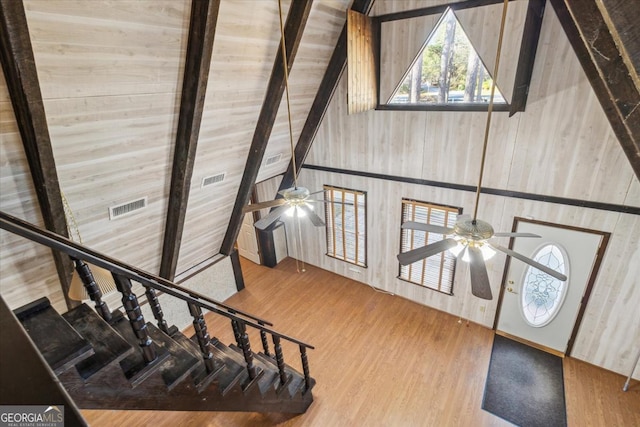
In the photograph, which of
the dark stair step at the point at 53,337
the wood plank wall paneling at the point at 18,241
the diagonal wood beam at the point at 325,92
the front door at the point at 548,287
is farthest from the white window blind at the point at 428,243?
the wood plank wall paneling at the point at 18,241

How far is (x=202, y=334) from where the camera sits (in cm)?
229

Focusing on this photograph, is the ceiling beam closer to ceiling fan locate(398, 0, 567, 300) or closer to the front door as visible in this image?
ceiling fan locate(398, 0, 567, 300)

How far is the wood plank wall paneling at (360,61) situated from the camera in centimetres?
407

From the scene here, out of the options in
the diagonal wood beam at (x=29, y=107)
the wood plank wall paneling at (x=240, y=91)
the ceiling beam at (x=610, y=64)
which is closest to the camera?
the ceiling beam at (x=610, y=64)

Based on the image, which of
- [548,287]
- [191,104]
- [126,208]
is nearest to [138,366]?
[126,208]

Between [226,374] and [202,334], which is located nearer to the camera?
[202,334]

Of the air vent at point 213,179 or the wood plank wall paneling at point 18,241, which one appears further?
the air vent at point 213,179

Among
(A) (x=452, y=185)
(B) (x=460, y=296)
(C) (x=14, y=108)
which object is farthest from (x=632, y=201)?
(C) (x=14, y=108)

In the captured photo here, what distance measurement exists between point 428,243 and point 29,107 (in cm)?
530

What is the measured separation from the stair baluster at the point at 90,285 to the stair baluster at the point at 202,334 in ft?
1.82

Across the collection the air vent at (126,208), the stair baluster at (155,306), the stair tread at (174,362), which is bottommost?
the stair tread at (174,362)

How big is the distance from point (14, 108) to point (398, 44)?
4.42 metres

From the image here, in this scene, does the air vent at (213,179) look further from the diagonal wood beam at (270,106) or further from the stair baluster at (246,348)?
the stair baluster at (246,348)

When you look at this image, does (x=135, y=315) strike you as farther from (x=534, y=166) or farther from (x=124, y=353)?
(x=534, y=166)
